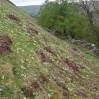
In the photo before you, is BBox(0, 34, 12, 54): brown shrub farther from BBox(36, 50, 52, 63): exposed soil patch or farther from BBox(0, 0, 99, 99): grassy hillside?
BBox(36, 50, 52, 63): exposed soil patch

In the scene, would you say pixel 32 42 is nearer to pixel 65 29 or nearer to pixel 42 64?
pixel 42 64

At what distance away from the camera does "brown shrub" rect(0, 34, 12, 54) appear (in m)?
18.7

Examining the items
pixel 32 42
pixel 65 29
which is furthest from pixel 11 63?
pixel 65 29

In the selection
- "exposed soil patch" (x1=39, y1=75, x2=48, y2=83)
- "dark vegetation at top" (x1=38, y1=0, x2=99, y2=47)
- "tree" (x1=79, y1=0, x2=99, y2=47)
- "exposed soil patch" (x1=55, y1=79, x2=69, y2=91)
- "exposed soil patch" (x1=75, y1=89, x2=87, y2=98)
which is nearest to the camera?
"exposed soil patch" (x1=39, y1=75, x2=48, y2=83)

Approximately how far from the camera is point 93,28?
237ft

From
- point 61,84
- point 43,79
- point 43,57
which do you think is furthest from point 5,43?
point 61,84

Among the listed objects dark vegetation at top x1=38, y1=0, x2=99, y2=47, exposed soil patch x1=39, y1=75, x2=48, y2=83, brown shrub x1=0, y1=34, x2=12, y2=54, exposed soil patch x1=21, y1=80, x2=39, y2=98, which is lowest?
dark vegetation at top x1=38, y1=0, x2=99, y2=47

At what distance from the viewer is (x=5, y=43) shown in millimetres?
19688

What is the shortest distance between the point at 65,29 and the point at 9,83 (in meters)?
65.6

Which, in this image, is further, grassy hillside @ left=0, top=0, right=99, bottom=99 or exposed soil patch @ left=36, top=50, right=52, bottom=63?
exposed soil patch @ left=36, top=50, right=52, bottom=63

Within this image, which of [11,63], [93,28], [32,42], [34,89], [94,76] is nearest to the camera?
[34,89]

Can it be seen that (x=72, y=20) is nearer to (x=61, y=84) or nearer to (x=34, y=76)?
(x=61, y=84)

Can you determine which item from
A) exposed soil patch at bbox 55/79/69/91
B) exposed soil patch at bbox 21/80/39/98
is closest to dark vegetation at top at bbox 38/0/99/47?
exposed soil patch at bbox 55/79/69/91

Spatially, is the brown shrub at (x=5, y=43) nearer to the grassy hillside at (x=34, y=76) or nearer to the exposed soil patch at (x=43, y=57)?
the grassy hillside at (x=34, y=76)
